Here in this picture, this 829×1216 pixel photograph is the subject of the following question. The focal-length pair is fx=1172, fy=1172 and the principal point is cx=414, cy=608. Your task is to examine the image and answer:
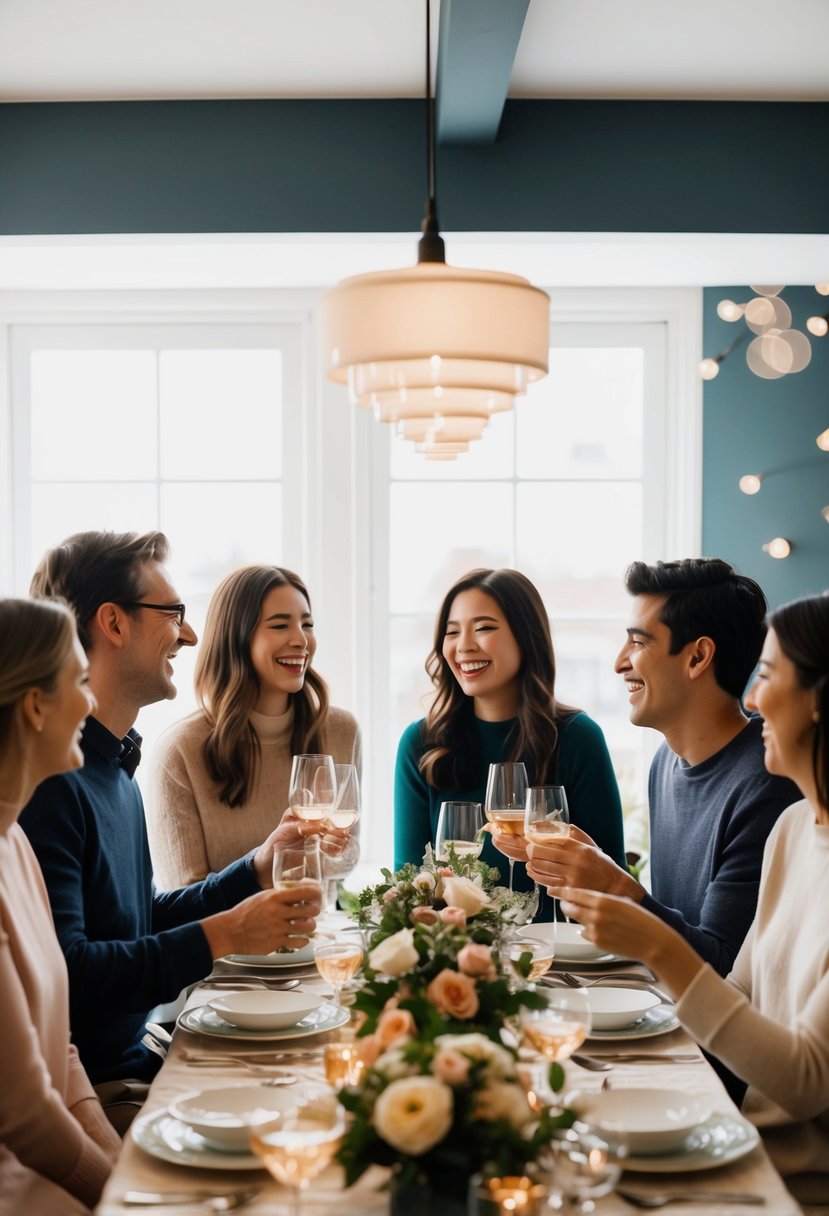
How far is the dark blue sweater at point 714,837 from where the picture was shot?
6.97ft

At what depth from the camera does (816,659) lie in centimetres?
158

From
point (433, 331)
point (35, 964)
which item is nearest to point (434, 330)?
point (433, 331)

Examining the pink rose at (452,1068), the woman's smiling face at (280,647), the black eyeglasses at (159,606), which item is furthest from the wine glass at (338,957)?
the woman's smiling face at (280,647)

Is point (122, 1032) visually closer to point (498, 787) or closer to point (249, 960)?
point (249, 960)

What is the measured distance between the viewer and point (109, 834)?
203 cm

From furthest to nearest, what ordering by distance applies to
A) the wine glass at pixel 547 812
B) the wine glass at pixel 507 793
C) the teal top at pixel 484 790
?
the teal top at pixel 484 790
the wine glass at pixel 507 793
the wine glass at pixel 547 812

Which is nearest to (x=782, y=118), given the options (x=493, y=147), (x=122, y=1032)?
(x=493, y=147)

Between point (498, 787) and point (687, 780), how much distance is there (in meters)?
0.58

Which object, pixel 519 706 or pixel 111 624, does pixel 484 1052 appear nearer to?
pixel 111 624

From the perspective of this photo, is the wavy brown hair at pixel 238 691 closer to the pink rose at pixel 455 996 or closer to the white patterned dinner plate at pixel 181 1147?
the white patterned dinner plate at pixel 181 1147

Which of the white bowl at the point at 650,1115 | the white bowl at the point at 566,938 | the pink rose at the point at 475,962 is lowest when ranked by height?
the white bowl at the point at 566,938

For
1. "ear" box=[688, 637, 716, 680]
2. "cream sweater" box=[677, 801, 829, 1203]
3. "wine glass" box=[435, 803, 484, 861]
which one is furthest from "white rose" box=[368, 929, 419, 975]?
"ear" box=[688, 637, 716, 680]

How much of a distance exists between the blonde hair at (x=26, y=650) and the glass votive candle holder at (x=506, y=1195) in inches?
33.5

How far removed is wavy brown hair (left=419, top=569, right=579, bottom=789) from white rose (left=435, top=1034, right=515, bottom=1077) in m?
1.64
